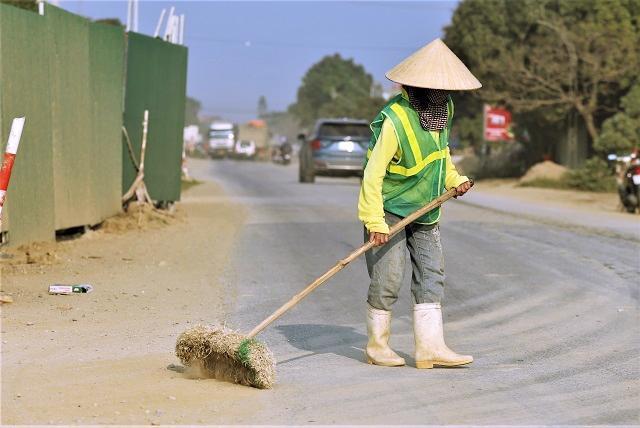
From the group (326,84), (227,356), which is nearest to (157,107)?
(227,356)

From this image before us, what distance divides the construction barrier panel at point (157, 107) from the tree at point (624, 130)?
48.5 feet

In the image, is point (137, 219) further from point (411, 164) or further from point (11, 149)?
point (411, 164)

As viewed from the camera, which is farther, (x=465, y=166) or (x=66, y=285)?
(x=465, y=166)

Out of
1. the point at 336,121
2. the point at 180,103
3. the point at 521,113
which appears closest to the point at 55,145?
the point at 180,103

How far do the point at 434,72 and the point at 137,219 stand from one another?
33.6 feet

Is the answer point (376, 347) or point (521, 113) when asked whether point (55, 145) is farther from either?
point (521, 113)

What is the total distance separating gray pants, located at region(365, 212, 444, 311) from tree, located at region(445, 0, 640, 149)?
26731 mm

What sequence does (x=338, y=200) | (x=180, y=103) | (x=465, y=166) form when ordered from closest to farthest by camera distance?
(x=180, y=103), (x=338, y=200), (x=465, y=166)

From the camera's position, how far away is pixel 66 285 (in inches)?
434

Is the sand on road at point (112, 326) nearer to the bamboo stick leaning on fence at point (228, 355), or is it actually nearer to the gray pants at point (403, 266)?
the bamboo stick leaning on fence at point (228, 355)

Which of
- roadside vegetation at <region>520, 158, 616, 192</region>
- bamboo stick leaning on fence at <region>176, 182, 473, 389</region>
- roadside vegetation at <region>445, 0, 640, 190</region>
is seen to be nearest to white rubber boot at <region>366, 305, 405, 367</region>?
bamboo stick leaning on fence at <region>176, 182, 473, 389</region>

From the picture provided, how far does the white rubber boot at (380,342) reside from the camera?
7.71 metres

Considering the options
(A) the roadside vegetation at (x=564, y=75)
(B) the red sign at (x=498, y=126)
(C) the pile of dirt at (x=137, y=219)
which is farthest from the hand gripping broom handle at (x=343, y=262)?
(B) the red sign at (x=498, y=126)

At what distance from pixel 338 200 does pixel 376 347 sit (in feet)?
58.3
